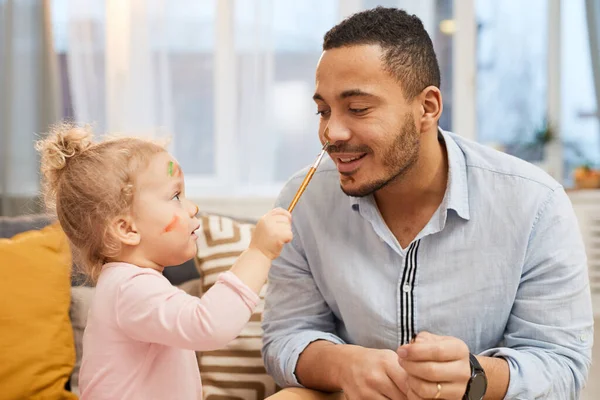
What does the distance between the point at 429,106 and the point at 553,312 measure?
1.67 ft

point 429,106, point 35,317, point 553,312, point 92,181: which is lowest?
point 35,317

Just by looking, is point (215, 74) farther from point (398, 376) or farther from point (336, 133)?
point (398, 376)

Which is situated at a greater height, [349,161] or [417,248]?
[349,161]

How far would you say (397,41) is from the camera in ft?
5.04

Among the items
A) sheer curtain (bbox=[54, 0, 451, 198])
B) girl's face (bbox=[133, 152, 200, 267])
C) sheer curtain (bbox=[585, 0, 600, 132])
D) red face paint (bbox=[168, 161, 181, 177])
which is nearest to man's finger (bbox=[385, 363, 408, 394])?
girl's face (bbox=[133, 152, 200, 267])

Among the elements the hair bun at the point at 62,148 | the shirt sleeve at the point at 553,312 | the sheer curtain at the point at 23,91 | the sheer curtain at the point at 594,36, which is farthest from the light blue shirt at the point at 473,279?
the sheer curtain at the point at 594,36

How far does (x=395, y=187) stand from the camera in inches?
63.2

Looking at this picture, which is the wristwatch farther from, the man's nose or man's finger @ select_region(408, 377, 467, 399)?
the man's nose

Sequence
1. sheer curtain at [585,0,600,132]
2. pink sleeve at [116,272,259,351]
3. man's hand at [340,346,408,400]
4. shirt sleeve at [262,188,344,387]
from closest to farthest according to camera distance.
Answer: pink sleeve at [116,272,259,351]
man's hand at [340,346,408,400]
shirt sleeve at [262,188,344,387]
sheer curtain at [585,0,600,132]

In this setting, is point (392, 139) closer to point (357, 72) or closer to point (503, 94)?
point (357, 72)

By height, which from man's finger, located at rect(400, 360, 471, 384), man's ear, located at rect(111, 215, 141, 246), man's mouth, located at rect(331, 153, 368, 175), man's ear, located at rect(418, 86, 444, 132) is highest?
man's ear, located at rect(418, 86, 444, 132)

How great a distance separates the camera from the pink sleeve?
1.20 metres

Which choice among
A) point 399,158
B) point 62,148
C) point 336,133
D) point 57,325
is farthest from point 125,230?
point 57,325

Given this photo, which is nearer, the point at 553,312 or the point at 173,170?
the point at 173,170
